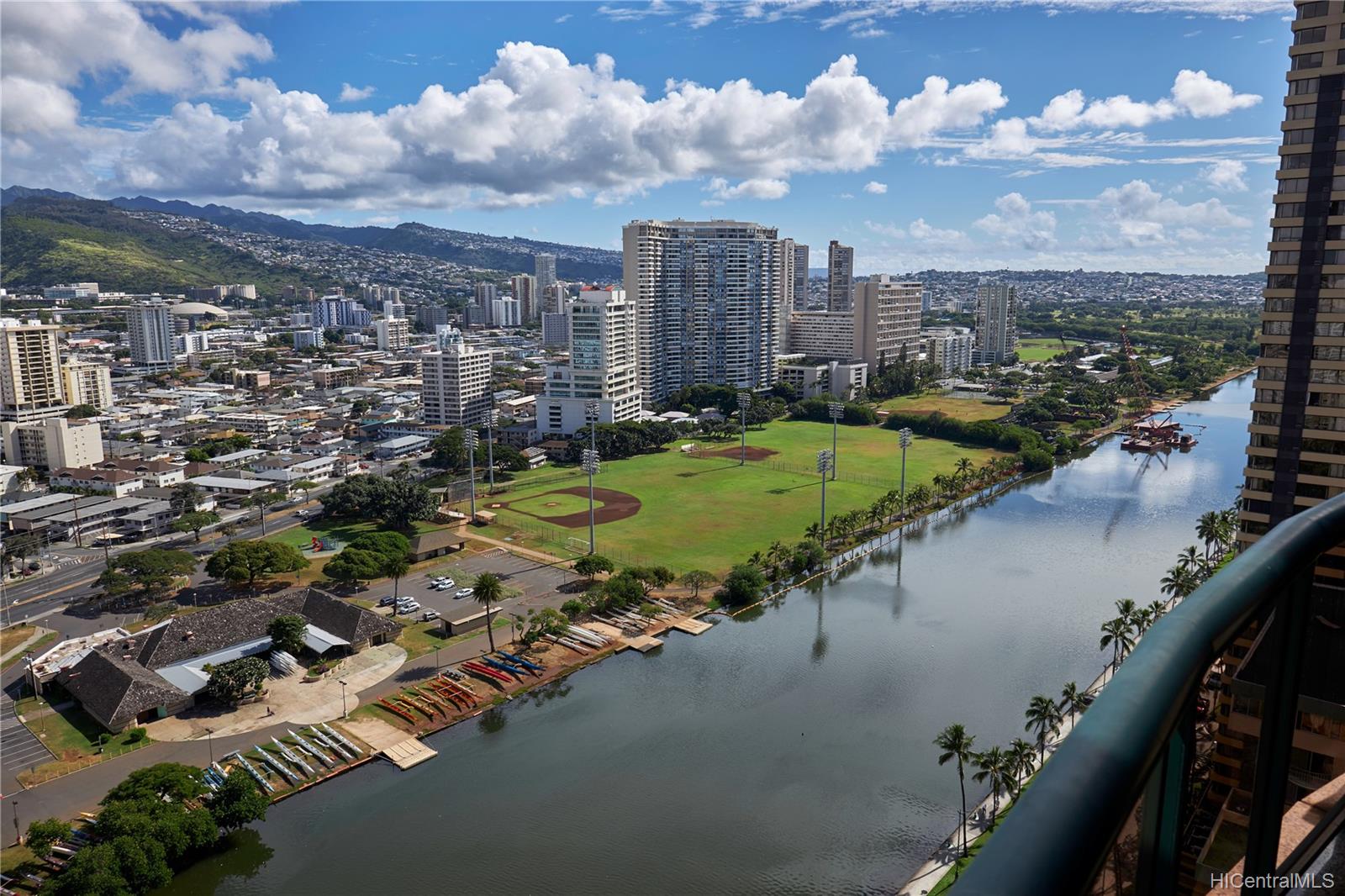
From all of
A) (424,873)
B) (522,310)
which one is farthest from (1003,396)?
(522,310)

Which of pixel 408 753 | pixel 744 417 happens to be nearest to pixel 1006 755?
pixel 408 753

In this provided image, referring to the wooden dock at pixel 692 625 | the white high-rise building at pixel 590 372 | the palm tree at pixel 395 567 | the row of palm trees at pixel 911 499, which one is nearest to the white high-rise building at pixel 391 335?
the white high-rise building at pixel 590 372

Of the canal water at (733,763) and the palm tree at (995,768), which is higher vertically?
the palm tree at (995,768)

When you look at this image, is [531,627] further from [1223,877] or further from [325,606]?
[1223,877]

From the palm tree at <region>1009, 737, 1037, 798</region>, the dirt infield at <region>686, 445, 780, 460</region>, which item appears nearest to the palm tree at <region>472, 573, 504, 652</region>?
the palm tree at <region>1009, 737, 1037, 798</region>

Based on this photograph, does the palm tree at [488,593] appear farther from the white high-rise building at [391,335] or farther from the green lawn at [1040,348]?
the green lawn at [1040,348]

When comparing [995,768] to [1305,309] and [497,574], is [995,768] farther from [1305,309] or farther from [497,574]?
[497,574]
